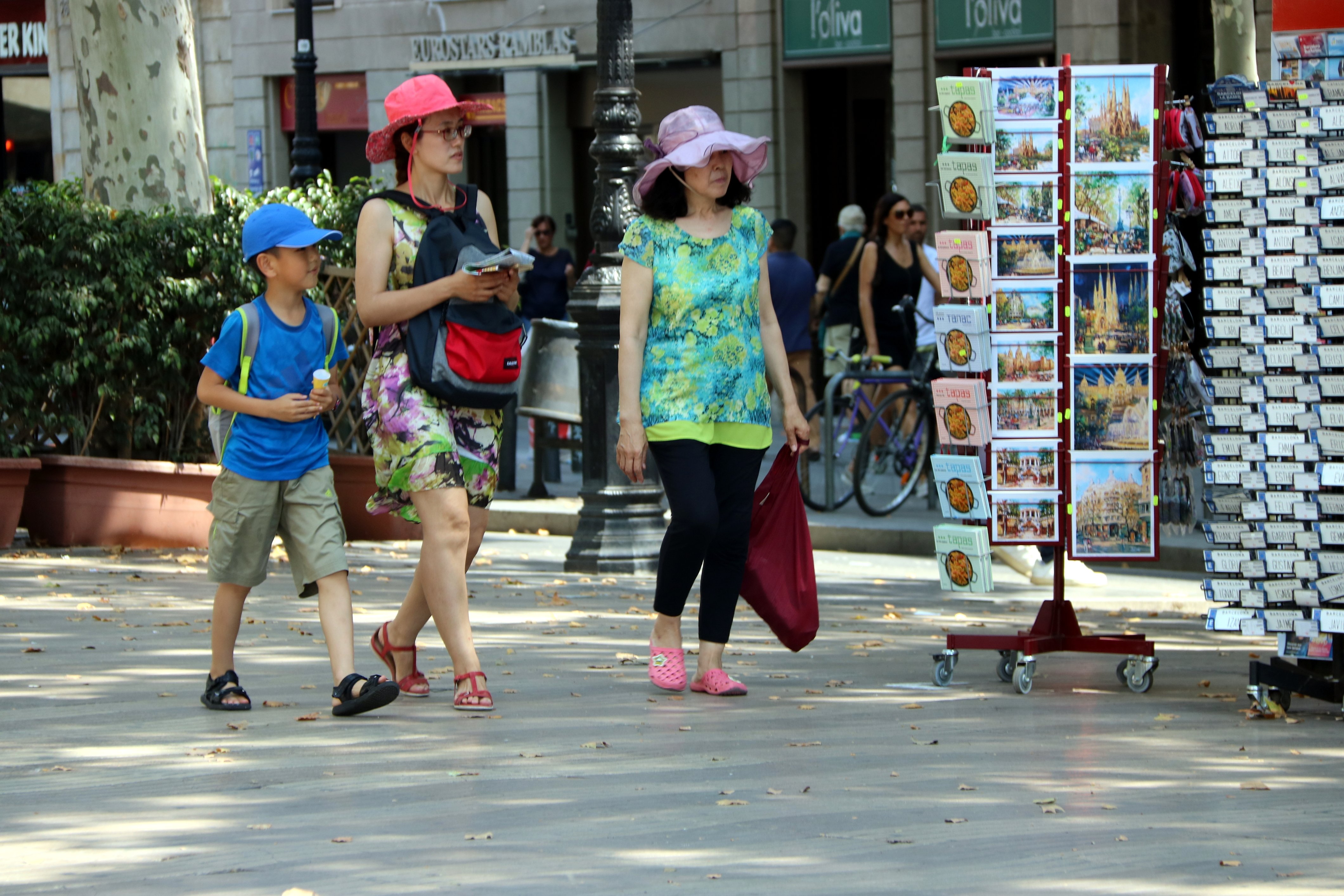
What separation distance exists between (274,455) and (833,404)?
717 cm

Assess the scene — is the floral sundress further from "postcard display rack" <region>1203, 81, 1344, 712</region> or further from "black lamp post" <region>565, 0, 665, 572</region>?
"black lamp post" <region>565, 0, 665, 572</region>

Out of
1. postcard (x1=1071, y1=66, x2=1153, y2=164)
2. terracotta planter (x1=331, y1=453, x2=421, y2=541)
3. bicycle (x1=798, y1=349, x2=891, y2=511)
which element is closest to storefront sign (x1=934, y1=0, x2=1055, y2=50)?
bicycle (x1=798, y1=349, x2=891, y2=511)

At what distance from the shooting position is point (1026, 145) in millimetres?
6863

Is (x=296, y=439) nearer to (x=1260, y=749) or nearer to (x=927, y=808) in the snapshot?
(x=927, y=808)

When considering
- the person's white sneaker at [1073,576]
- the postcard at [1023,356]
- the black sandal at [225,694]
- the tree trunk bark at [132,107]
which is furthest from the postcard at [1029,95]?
the tree trunk bark at [132,107]

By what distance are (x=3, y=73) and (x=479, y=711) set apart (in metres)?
29.3

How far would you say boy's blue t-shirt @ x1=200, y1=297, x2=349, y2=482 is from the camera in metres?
6.20

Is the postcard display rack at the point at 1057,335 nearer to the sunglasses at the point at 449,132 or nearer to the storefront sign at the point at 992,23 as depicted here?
the sunglasses at the point at 449,132

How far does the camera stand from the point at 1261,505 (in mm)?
6430

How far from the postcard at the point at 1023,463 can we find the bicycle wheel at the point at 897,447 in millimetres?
5723

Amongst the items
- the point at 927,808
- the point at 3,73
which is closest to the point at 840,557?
the point at 927,808

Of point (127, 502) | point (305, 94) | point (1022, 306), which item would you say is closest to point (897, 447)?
point (127, 502)

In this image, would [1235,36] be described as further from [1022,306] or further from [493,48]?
[493,48]

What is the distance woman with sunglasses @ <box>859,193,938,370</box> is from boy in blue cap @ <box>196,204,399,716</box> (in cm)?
838
